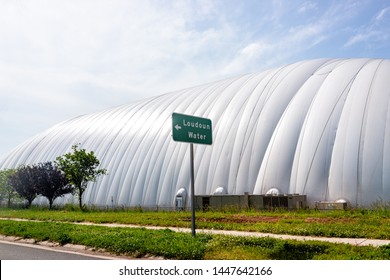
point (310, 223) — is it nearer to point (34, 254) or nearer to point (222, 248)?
point (222, 248)

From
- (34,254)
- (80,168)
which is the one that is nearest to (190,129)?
(34,254)

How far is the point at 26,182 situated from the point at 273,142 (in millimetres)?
25255

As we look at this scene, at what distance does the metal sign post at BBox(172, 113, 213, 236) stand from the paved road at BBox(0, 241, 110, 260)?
11.6ft

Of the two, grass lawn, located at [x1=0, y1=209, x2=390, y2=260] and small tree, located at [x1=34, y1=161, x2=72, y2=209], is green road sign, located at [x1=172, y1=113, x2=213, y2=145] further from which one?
small tree, located at [x1=34, y1=161, x2=72, y2=209]

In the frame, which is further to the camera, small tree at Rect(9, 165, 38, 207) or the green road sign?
small tree at Rect(9, 165, 38, 207)

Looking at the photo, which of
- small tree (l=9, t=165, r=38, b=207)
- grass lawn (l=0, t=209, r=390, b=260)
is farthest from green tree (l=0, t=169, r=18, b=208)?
grass lawn (l=0, t=209, r=390, b=260)

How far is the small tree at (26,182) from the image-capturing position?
3681 cm

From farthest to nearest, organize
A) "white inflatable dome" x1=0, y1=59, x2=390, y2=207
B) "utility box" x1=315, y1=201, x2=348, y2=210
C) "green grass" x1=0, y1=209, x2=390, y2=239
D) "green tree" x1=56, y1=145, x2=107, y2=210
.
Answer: "green tree" x1=56, y1=145, x2=107, y2=210 < "white inflatable dome" x1=0, y1=59, x2=390, y2=207 < "utility box" x1=315, y1=201, x2=348, y2=210 < "green grass" x1=0, y1=209, x2=390, y2=239

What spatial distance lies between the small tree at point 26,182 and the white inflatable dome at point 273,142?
6073 mm

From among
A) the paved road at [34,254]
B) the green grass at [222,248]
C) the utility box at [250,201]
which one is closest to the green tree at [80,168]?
the utility box at [250,201]

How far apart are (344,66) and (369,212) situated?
42.2ft

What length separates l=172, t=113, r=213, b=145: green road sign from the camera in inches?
466

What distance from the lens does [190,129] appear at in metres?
12.3

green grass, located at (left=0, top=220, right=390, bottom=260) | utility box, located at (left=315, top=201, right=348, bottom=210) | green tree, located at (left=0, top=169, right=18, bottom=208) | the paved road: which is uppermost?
green tree, located at (left=0, top=169, right=18, bottom=208)
